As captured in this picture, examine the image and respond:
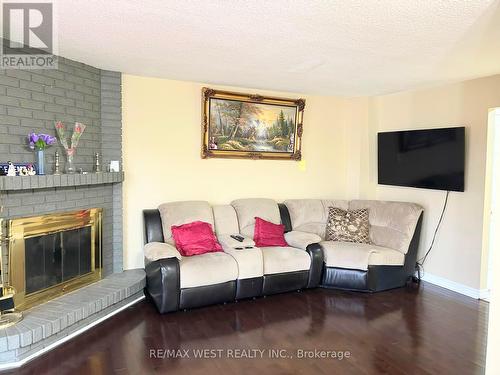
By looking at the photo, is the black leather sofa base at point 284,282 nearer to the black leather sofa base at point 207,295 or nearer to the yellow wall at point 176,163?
the black leather sofa base at point 207,295

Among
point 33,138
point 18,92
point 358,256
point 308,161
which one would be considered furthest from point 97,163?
point 358,256

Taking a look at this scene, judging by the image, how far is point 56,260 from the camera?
3186 millimetres

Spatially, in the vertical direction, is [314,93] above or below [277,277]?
above

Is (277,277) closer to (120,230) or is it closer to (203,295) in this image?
(203,295)

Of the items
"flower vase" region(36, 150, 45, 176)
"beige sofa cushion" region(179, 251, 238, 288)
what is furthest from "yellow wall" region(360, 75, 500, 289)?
"flower vase" region(36, 150, 45, 176)

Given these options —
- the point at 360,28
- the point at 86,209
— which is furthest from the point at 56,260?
the point at 360,28

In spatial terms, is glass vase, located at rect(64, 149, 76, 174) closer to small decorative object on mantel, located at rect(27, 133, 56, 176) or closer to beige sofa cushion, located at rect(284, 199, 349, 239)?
small decorative object on mantel, located at rect(27, 133, 56, 176)

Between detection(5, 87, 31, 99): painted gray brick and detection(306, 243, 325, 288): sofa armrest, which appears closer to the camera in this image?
detection(5, 87, 31, 99): painted gray brick

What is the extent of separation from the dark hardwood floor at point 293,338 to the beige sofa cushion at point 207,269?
296 mm

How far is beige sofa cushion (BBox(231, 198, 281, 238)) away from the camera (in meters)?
4.27

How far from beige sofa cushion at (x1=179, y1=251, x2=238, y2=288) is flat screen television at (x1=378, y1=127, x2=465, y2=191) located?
8.09 ft

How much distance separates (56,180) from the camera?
3.00 m

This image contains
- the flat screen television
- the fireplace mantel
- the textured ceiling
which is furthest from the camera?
the flat screen television

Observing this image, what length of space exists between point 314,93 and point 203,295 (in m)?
3.04
